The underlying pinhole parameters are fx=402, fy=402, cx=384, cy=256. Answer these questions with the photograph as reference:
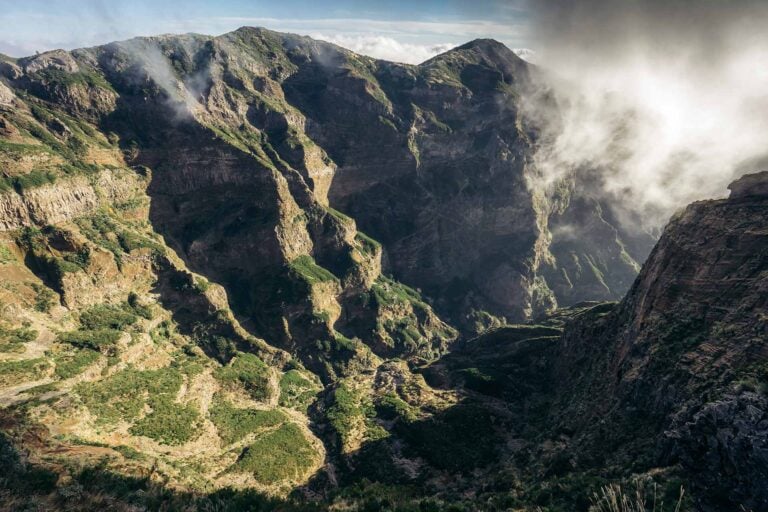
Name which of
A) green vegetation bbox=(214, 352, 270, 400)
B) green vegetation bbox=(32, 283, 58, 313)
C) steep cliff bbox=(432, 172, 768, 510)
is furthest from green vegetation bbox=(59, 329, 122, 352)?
steep cliff bbox=(432, 172, 768, 510)

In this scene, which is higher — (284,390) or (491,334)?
(491,334)

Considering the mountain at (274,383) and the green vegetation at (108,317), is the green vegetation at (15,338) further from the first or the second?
the green vegetation at (108,317)

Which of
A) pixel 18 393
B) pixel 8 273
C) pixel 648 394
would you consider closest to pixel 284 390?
pixel 18 393

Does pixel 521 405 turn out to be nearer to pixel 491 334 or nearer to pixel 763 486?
pixel 491 334

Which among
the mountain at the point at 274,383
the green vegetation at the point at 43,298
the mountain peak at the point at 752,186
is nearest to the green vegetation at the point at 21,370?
the mountain at the point at 274,383

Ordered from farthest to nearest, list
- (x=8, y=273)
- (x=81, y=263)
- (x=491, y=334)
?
(x=491, y=334), (x=81, y=263), (x=8, y=273)

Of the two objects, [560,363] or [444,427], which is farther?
[560,363]
